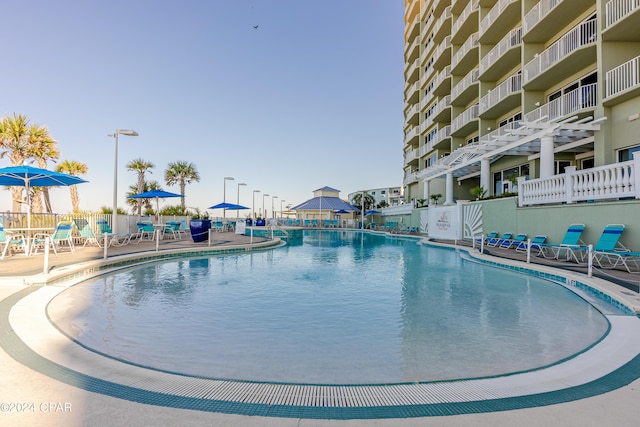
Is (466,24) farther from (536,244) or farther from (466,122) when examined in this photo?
(536,244)

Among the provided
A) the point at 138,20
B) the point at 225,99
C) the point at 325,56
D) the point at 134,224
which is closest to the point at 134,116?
the point at 225,99

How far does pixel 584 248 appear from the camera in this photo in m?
8.75

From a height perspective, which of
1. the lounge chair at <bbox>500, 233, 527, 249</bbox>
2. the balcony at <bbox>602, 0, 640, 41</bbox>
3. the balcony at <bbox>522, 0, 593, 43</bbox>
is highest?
the balcony at <bbox>522, 0, 593, 43</bbox>

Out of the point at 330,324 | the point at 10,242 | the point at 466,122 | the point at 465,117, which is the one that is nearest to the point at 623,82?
the point at 466,122

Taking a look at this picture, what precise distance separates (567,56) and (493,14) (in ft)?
25.4

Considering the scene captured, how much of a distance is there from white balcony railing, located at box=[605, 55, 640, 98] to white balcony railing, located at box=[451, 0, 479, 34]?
12679 millimetres

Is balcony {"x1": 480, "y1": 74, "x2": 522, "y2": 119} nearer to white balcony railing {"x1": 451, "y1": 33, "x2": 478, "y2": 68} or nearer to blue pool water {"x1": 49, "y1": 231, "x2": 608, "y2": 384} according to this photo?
white balcony railing {"x1": 451, "y1": 33, "x2": 478, "y2": 68}

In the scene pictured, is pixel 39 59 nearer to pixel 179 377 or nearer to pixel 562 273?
pixel 179 377

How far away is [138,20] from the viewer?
16000 mm

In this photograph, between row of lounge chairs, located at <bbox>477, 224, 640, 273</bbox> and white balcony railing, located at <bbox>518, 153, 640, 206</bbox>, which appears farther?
white balcony railing, located at <bbox>518, 153, 640, 206</bbox>

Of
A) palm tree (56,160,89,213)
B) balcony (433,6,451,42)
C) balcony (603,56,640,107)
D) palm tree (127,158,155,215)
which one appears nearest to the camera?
balcony (603,56,640,107)

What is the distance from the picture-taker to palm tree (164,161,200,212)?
34.0 m

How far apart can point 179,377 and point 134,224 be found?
16.8 m

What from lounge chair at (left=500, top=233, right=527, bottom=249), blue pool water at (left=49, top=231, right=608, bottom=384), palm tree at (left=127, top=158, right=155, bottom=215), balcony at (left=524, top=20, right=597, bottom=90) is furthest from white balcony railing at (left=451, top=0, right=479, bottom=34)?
palm tree at (left=127, top=158, right=155, bottom=215)
